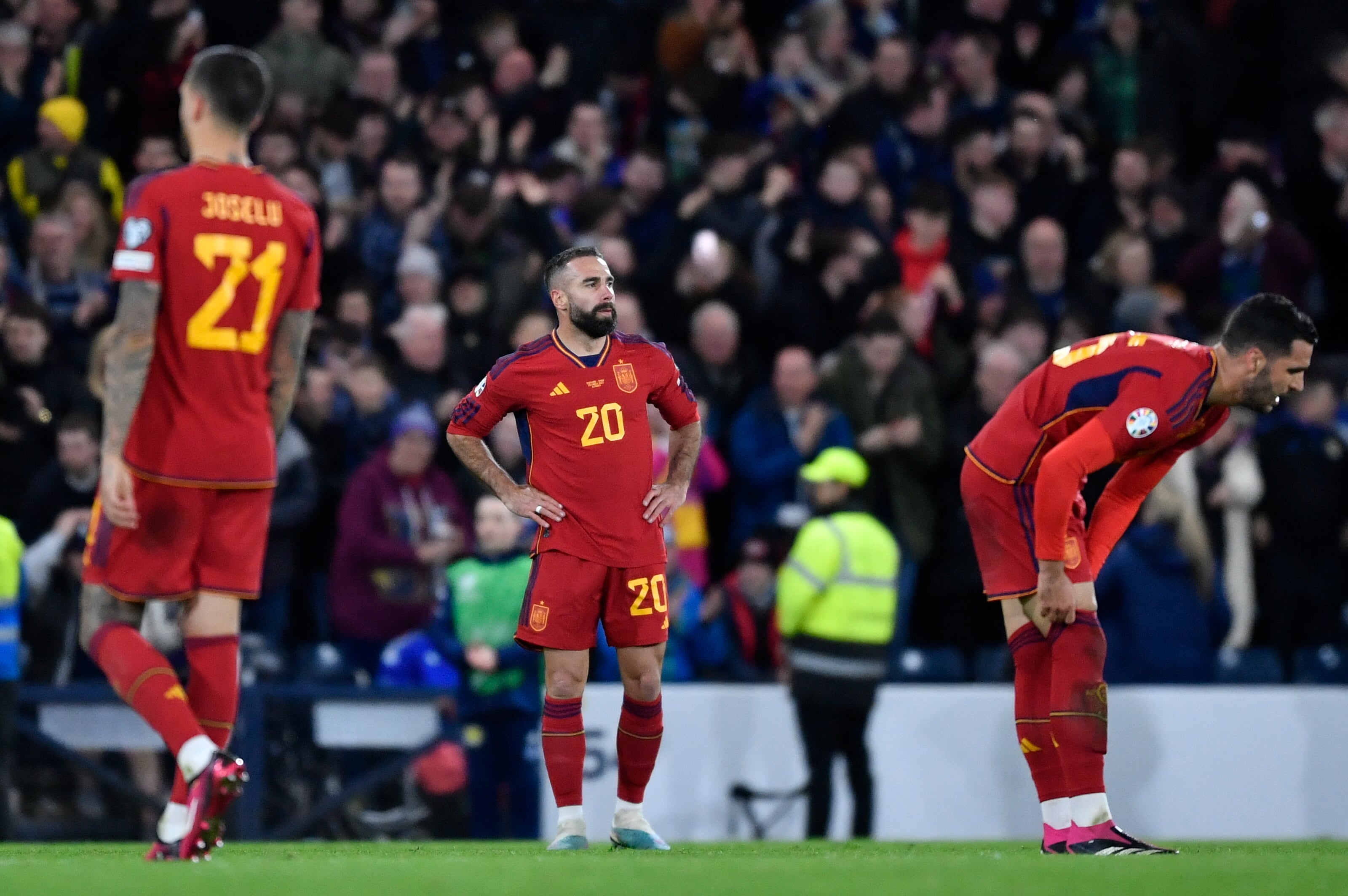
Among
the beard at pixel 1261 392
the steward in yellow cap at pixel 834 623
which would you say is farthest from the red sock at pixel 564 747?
the steward in yellow cap at pixel 834 623

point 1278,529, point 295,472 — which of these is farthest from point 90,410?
point 1278,529

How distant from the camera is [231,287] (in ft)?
22.5

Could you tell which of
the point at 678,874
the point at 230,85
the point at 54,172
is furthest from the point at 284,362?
the point at 54,172

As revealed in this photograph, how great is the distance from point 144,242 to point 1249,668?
26.7ft

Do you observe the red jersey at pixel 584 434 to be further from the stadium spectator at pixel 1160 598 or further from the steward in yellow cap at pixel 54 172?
the steward in yellow cap at pixel 54 172

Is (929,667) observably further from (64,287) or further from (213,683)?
(213,683)

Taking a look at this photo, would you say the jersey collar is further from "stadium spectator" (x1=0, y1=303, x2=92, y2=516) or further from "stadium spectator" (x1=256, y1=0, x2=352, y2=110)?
"stadium spectator" (x1=256, y1=0, x2=352, y2=110)

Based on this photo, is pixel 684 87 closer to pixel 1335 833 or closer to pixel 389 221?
pixel 389 221

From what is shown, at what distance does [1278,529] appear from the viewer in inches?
512

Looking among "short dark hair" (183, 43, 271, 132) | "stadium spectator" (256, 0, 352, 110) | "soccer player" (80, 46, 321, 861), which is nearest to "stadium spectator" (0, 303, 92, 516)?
"stadium spectator" (256, 0, 352, 110)

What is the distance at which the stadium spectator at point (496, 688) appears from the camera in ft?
37.1

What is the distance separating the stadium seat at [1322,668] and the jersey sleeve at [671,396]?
5877mm

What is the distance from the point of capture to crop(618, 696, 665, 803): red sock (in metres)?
8.09

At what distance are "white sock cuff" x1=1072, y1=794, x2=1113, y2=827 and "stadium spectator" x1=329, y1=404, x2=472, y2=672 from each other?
525 centimetres
